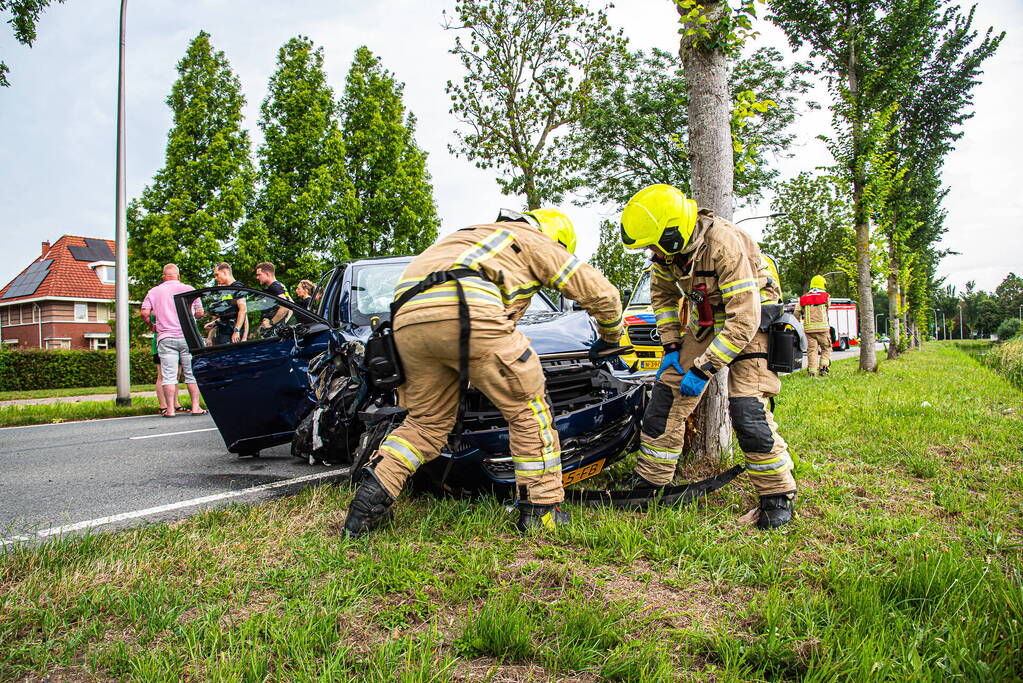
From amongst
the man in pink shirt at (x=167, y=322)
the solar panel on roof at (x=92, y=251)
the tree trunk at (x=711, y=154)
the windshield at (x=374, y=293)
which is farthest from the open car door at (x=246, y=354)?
the solar panel on roof at (x=92, y=251)

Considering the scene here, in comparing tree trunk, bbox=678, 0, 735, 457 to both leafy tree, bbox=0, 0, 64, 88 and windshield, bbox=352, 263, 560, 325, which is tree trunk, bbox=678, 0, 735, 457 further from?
leafy tree, bbox=0, 0, 64, 88

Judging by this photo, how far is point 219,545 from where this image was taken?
2.87 metres

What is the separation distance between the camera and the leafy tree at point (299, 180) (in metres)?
19.7

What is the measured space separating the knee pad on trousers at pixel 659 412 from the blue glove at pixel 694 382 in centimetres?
26

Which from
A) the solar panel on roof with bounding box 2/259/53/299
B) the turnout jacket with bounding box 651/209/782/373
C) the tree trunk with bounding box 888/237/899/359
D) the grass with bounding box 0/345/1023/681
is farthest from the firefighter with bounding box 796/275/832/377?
the solar panel on roof with bounding box 2/259/53/299

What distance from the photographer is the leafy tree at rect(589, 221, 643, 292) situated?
25.4 meters

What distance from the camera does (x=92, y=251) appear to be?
4266cm

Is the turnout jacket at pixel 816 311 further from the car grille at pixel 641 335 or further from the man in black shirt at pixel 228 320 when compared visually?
the man in black shirt at pixel 228 320

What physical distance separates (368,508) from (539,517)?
0.85 m

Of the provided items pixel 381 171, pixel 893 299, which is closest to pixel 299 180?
pixel 381 171

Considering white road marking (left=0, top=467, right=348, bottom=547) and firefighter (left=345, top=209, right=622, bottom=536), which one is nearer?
firefighter (left=345, top=209, right=622, bottom=536)

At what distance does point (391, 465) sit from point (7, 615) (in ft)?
5.02

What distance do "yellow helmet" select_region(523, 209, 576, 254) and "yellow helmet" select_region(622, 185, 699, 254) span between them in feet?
1.16

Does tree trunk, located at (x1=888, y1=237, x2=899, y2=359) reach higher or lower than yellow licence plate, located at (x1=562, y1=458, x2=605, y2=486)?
higher
